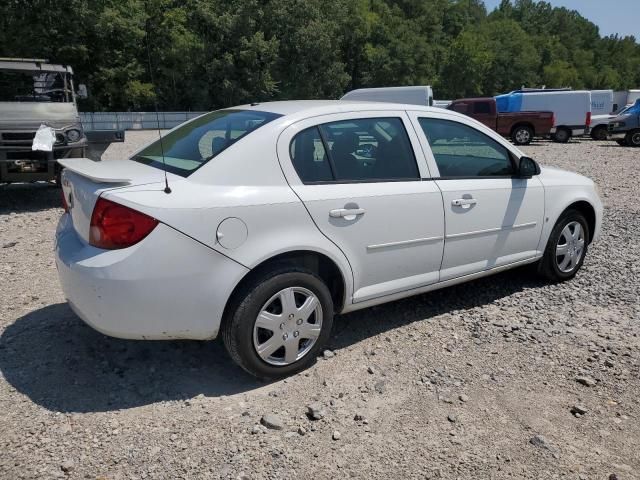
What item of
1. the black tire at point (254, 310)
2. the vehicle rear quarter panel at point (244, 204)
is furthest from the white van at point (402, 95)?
the black tire at point (254, 310)

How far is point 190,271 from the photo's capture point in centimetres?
298

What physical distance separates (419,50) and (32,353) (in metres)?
64.2

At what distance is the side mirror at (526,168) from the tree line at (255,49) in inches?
507

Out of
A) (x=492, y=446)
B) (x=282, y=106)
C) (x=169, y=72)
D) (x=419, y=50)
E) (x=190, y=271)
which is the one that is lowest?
(x=492, y=446)

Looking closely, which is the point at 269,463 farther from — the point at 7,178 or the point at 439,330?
the point at 7,178

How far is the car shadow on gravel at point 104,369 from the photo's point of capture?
3.23m

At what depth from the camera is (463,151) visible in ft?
14.3

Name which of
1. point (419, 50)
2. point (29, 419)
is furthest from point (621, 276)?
point (419, 50)

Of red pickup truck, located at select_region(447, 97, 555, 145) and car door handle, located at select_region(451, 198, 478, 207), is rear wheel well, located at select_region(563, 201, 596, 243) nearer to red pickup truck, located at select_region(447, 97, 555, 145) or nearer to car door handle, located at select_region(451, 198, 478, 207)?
car door handle, located at select_region(451, 198, 478, 207)

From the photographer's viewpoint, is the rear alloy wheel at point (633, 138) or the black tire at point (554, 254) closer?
the black tire at point (554, 254)

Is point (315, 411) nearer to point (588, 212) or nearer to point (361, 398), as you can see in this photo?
point (361, 398)

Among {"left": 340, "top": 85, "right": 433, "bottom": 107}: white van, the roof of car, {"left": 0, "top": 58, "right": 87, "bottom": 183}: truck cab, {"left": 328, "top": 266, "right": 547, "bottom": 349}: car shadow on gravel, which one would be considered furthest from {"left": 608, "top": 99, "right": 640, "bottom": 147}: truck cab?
the roof of car

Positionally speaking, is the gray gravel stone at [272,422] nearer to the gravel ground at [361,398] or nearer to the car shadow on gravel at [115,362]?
the gravel ground at [361,398]

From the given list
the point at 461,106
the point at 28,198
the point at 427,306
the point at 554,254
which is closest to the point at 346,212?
the point at 427,306
